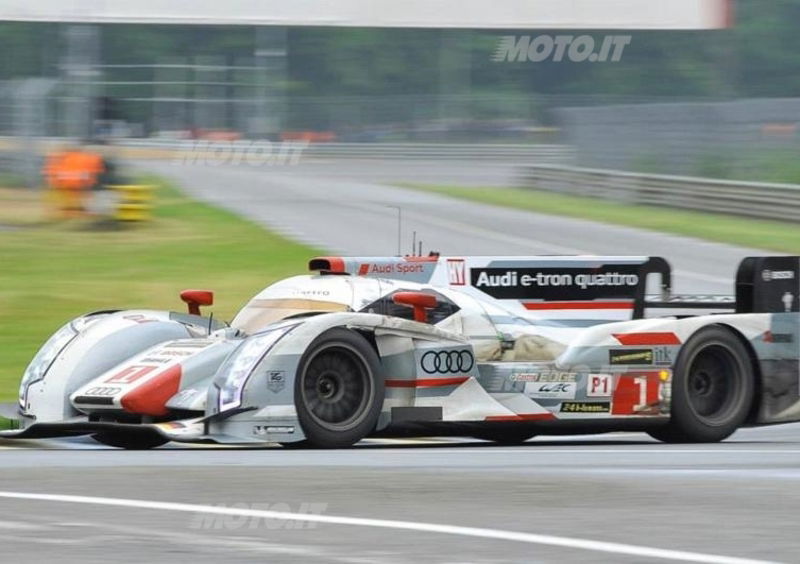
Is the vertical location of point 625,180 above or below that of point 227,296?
above

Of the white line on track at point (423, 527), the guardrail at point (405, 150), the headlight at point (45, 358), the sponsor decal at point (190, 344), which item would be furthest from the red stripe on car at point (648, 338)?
the guardrail at point (405, 150)

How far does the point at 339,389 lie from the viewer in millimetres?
9406

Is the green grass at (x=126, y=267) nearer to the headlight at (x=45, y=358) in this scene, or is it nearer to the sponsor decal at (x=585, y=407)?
the headlight at (x=45, y=358)

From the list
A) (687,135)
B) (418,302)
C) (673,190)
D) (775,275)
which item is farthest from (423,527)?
(687,135)

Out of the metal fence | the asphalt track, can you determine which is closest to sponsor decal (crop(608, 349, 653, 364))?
the asphalt track

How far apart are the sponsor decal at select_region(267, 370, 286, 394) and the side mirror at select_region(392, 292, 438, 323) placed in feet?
3.53

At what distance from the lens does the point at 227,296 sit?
18.3 meters

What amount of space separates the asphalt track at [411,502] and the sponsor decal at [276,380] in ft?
1.14

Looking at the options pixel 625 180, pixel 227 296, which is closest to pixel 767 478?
pixel 227 296

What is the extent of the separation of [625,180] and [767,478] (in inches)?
815

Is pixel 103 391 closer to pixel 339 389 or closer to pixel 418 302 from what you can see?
pixel 339 389

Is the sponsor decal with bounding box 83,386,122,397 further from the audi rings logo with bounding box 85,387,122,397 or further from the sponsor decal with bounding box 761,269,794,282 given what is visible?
the sponsor decal with bounding box 761,269,794,282

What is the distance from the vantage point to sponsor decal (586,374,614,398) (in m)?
10.2

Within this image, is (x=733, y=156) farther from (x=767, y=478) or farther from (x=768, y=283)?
(x=767, y=478)
